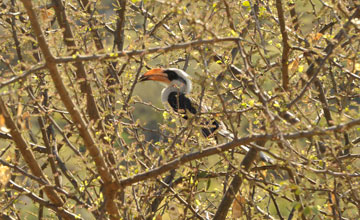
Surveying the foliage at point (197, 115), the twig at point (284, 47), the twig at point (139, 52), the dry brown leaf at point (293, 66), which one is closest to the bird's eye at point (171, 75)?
the foliage at point (197, 115)

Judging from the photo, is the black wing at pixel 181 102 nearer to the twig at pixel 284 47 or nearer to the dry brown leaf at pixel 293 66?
the dry brown leaf at pixel 293 66

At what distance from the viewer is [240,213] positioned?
3.24 meters

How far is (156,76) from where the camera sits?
5.96 meters

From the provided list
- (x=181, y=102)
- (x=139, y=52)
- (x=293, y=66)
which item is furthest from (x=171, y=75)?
(x=139, y=52)

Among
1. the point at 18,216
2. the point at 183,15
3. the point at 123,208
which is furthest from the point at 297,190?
the point at 18,216

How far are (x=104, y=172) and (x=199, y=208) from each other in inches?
74.2

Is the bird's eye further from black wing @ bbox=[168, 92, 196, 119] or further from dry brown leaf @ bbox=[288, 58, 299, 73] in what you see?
dry brown leaf @ bbox=[288, 58, 299, 73]

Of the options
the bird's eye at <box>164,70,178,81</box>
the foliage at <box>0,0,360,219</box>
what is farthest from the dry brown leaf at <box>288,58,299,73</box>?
the bird's eye at <box>164,70,178,81</box>

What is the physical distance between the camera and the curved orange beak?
5.42m

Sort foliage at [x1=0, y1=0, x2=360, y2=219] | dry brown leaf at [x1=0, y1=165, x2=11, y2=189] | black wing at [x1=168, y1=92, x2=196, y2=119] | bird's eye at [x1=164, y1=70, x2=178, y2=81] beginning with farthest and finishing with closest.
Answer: bird's eye at [x1=164, y1=70, x2=178, y2=81] → black wing at [x1=168, y1=92, x2=196, y2=119] → dry brown leaf at [x1=0, y1=165, x2=11, y2=189] → foliage at [x1=0, y1=0, x2=360, y2=219]

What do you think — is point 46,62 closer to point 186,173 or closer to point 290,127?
point 290,127

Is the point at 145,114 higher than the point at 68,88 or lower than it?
higher

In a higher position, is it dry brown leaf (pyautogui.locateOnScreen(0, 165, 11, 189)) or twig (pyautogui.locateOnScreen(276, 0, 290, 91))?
twig (pyautogui.locateOnScreen(276, 0, 290, 91))

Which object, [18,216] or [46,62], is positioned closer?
[46,62]
